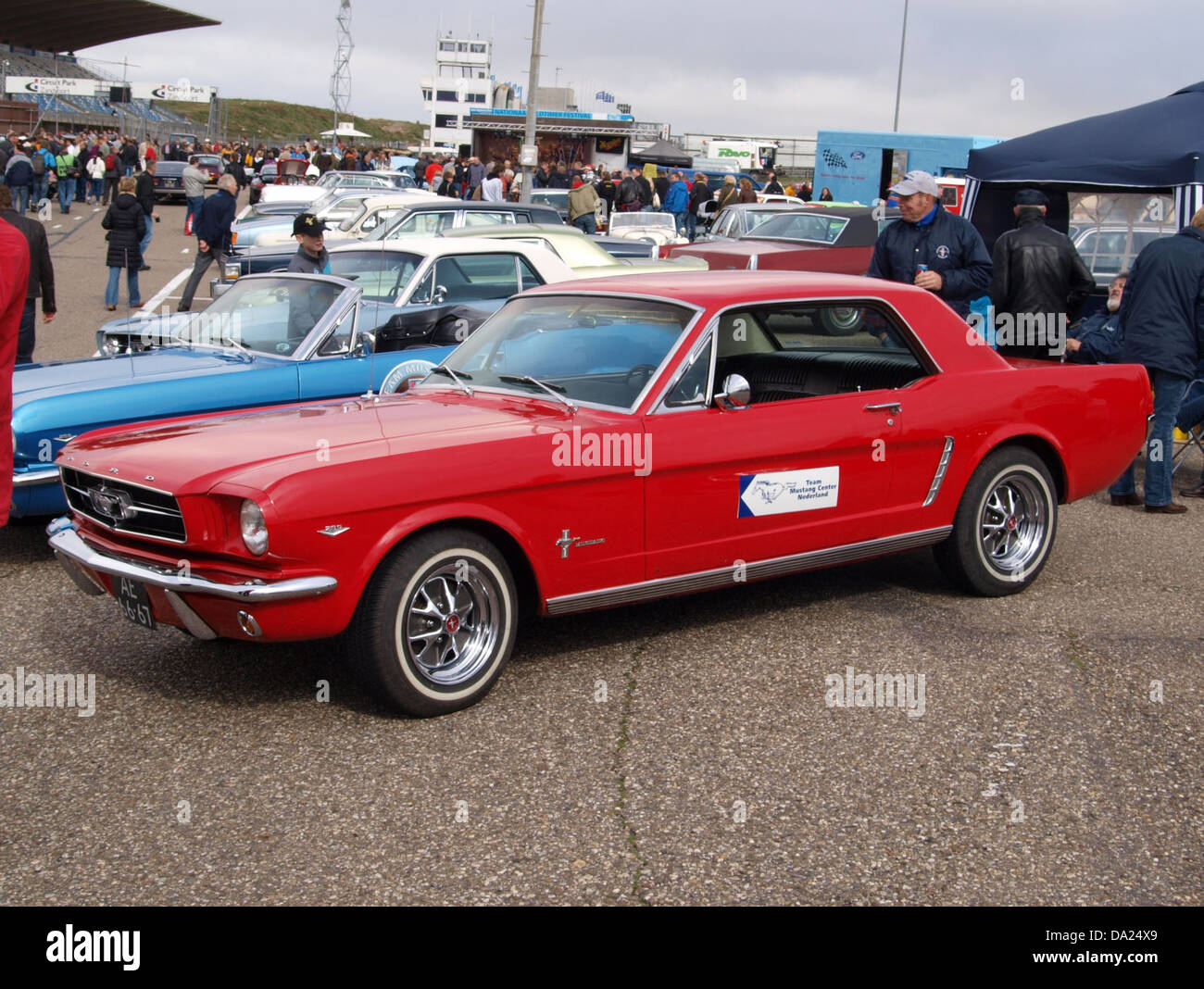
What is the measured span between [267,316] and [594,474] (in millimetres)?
3757

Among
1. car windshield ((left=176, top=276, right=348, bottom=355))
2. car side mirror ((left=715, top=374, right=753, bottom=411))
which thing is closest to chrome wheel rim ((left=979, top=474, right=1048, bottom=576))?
car side mirror ((left=715, top=374, right=753, bottom=411))

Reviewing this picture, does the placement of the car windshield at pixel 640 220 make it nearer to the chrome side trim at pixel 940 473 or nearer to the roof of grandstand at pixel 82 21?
the chrome side trim at pixel 940 473

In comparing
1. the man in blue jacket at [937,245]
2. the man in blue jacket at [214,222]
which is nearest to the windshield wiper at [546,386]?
the man in blue jacket at [937,245]

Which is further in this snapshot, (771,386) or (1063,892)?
(771,386)

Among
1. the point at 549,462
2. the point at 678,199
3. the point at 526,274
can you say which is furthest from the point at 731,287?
the point at 678,199

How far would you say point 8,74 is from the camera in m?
65.0

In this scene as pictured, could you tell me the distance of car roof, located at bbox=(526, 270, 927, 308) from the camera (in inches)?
203

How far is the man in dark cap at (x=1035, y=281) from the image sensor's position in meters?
8.54

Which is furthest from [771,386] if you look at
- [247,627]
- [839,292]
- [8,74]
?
[8,74]

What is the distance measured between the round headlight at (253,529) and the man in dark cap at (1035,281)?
241 inches

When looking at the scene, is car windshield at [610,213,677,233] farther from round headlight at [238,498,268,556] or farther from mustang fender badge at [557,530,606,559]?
round headlight at [238,498,268,556]
